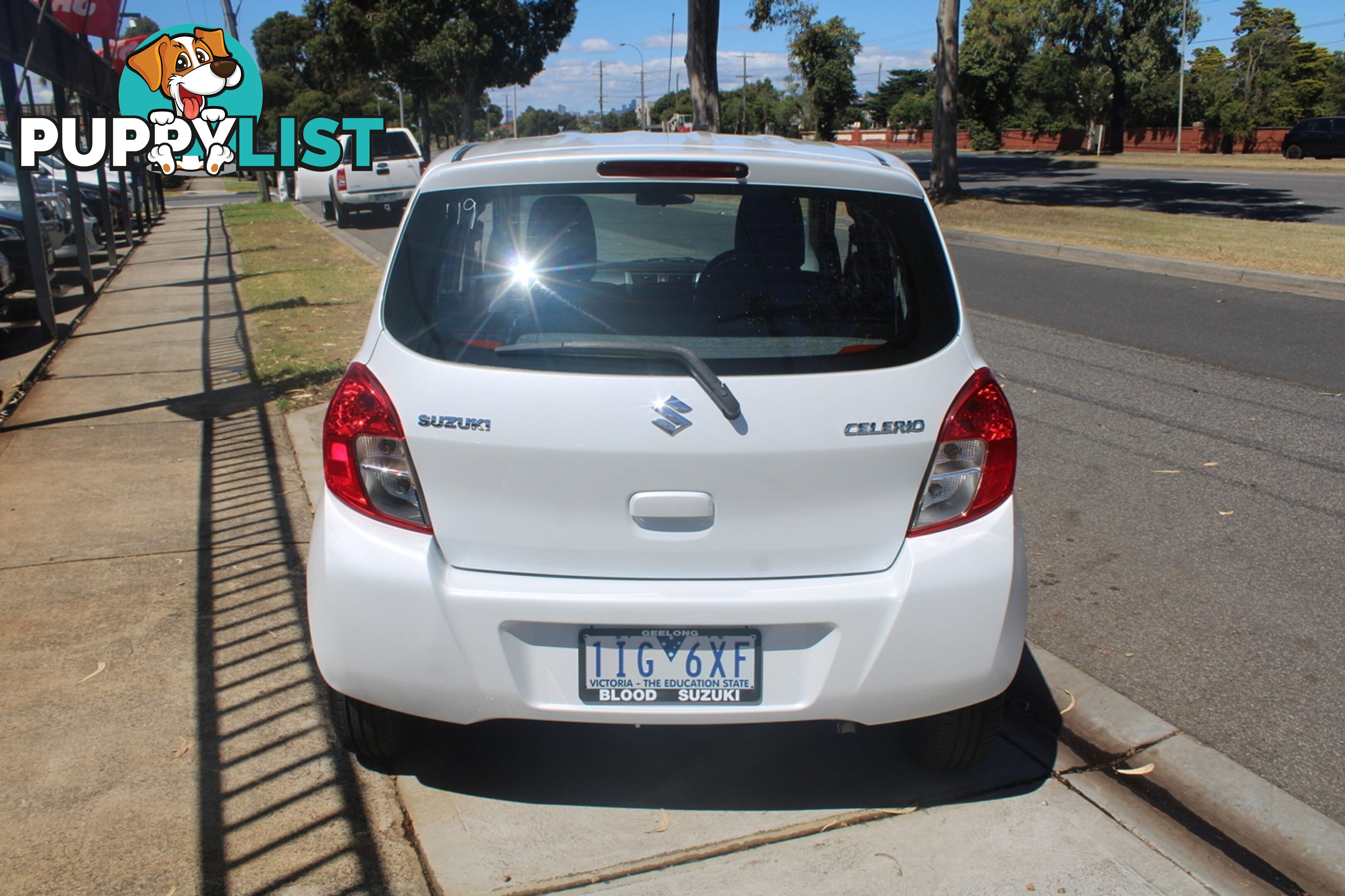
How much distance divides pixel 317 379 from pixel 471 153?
5.63 meters

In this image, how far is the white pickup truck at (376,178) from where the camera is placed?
23766 millimetres

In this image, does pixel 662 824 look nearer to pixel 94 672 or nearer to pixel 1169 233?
pixel 94 672

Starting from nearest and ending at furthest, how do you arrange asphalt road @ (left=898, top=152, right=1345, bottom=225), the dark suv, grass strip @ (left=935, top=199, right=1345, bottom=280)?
grass strip @ (left=935, top=199, right=1345, bottom=280)
asphalt road @ (left=898, top=152, right=1345, bottom=225)
the dark suv

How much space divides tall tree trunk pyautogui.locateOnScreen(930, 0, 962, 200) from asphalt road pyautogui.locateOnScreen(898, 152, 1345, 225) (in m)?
2.65

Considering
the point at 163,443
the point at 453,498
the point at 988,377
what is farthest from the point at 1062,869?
the point at 163,443

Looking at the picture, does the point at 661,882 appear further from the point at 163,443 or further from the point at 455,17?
the point at 455,17

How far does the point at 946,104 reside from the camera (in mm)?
20469

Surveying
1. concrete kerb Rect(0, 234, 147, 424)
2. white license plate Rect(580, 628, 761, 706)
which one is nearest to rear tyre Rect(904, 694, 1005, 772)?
white license plate Rect(580, 628, 761, 706)

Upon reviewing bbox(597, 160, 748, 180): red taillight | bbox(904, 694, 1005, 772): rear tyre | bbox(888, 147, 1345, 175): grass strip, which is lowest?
bbox(904, 694, 1005, 772): rear tyre

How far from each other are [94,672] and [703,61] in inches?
792

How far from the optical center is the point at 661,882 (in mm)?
2717

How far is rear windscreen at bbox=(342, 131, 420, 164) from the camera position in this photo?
2408cm

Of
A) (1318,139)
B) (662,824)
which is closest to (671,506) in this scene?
(662,824)
